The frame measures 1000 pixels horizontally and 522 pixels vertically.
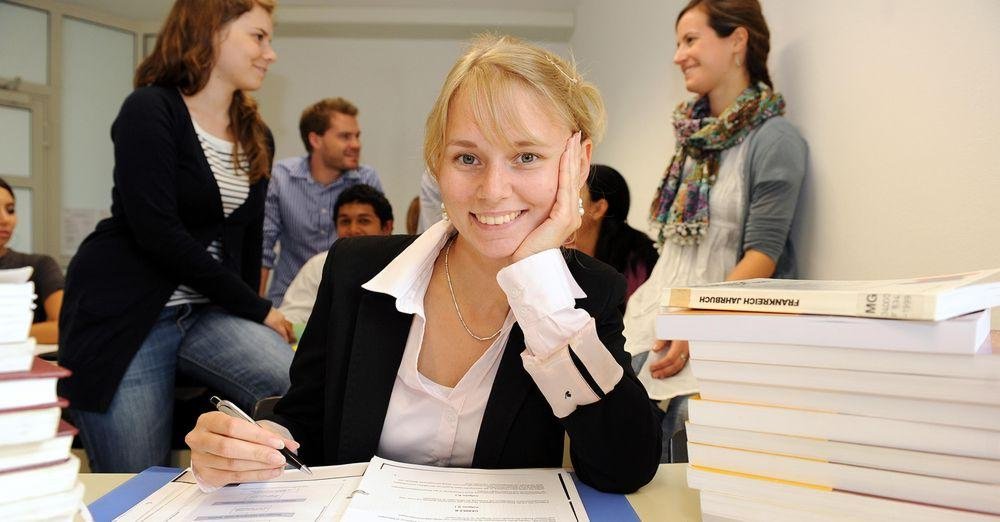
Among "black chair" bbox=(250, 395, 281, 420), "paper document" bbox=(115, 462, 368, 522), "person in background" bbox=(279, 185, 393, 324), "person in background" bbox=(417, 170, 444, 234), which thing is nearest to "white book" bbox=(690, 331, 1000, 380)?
"paper document" bbox=(115, 462, 368, 522)

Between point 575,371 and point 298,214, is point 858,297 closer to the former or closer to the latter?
point 575,371

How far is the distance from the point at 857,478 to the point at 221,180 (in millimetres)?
1707

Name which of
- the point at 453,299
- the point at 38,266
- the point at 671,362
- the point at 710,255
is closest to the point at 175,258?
the point at 453,299

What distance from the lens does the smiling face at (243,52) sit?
2.03 metres

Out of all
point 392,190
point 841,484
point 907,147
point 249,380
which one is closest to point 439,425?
point 841,484

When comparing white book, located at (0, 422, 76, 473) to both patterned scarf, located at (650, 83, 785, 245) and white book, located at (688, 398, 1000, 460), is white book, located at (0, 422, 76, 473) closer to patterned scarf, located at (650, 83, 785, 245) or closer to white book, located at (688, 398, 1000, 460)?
white book, located at (688, 398, 1000, 460)

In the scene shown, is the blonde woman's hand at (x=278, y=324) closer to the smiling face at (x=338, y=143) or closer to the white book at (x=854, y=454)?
the white book at (x=854, y=454)

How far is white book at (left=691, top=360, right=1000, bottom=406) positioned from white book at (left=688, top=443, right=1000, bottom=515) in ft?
0.28

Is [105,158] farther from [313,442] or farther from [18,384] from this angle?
[18,384]

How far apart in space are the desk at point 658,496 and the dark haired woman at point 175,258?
0.86 m

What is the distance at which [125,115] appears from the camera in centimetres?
189

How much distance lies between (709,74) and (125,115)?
5.53 ft

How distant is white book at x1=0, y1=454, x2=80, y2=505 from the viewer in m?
0.61

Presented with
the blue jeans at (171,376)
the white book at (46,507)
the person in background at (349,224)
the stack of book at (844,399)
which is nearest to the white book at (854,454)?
the stack of book at (844,399)
